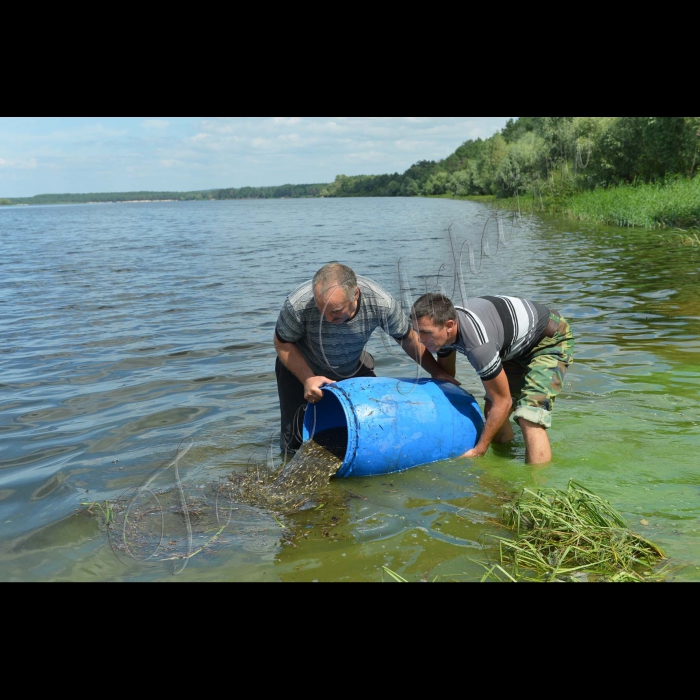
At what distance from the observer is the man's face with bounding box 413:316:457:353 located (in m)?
4.92

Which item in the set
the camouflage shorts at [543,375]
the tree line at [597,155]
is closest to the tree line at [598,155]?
the tree line at [597,155]

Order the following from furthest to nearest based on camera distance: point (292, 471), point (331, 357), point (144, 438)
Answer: point (144, 438)
point (331, 357)
point (292, 471)

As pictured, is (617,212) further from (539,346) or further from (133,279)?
(539,346)

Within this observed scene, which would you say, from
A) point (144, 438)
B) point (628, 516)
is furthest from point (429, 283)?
point (628, 516)

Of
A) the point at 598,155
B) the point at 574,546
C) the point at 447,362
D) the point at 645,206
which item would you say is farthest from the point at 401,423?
the point at 598,155

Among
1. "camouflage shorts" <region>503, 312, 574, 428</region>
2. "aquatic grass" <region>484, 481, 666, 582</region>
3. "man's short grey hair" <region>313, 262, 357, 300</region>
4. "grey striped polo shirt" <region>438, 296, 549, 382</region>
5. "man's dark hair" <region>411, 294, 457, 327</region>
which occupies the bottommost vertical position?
"aquatic grass" <region>484, 481, 666, 582</region>

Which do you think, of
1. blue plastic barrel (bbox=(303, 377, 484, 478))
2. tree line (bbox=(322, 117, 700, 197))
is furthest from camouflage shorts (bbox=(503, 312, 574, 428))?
tree line (bbox=(322, 117, 700, 197))

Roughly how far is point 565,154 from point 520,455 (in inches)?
1260

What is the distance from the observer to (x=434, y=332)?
4.95 meters

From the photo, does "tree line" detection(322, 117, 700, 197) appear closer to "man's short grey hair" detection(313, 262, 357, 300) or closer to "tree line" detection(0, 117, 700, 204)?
"tree line" detection(0, 117, 700, 204)

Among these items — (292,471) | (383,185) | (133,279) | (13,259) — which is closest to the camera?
(292,471)

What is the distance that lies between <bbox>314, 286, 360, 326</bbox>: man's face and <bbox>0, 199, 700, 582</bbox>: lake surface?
1325mm

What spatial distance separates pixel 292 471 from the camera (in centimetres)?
527

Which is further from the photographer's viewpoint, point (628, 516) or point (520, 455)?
point (520, 455)
